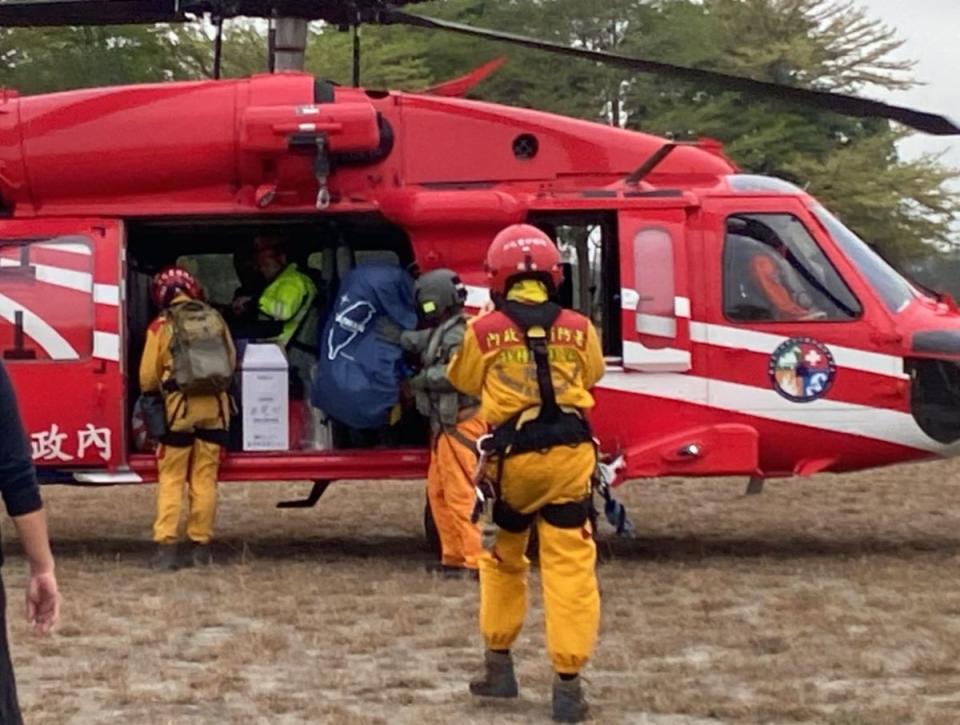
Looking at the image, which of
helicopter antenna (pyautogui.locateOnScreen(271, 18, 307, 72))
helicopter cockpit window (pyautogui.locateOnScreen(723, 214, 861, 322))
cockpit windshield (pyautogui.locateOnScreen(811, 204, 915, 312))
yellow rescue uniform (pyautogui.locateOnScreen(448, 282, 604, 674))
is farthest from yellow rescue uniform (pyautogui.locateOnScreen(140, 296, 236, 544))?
yellow rescue uniform (pyautogui.locateOnScreen(448, 282, 604, 674))

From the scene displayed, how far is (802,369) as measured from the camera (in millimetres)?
10492

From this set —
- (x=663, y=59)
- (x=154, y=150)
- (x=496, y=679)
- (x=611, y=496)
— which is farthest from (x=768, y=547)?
(x=663, y=59)

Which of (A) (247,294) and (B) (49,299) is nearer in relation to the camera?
(B) (49,299)

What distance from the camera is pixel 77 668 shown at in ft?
24.7

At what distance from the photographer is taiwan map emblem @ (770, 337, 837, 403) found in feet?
34.3

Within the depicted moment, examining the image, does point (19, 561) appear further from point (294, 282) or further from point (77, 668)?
point (77, 668)

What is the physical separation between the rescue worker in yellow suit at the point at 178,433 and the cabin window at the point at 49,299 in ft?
1.33

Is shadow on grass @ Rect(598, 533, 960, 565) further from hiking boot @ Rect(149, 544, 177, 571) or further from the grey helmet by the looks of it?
hiking boot @ Rect(149, 544, 177, 571)

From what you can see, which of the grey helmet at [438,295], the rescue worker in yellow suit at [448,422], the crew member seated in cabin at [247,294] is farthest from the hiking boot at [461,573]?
the crew member seated in cabin at [247,294]

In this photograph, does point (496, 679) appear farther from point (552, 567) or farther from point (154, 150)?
point (154, 150)

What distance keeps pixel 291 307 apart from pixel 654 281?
220cm

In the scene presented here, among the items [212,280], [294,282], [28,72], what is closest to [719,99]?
[28,72]

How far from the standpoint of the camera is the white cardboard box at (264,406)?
10797mm

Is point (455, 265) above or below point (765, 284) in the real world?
above
